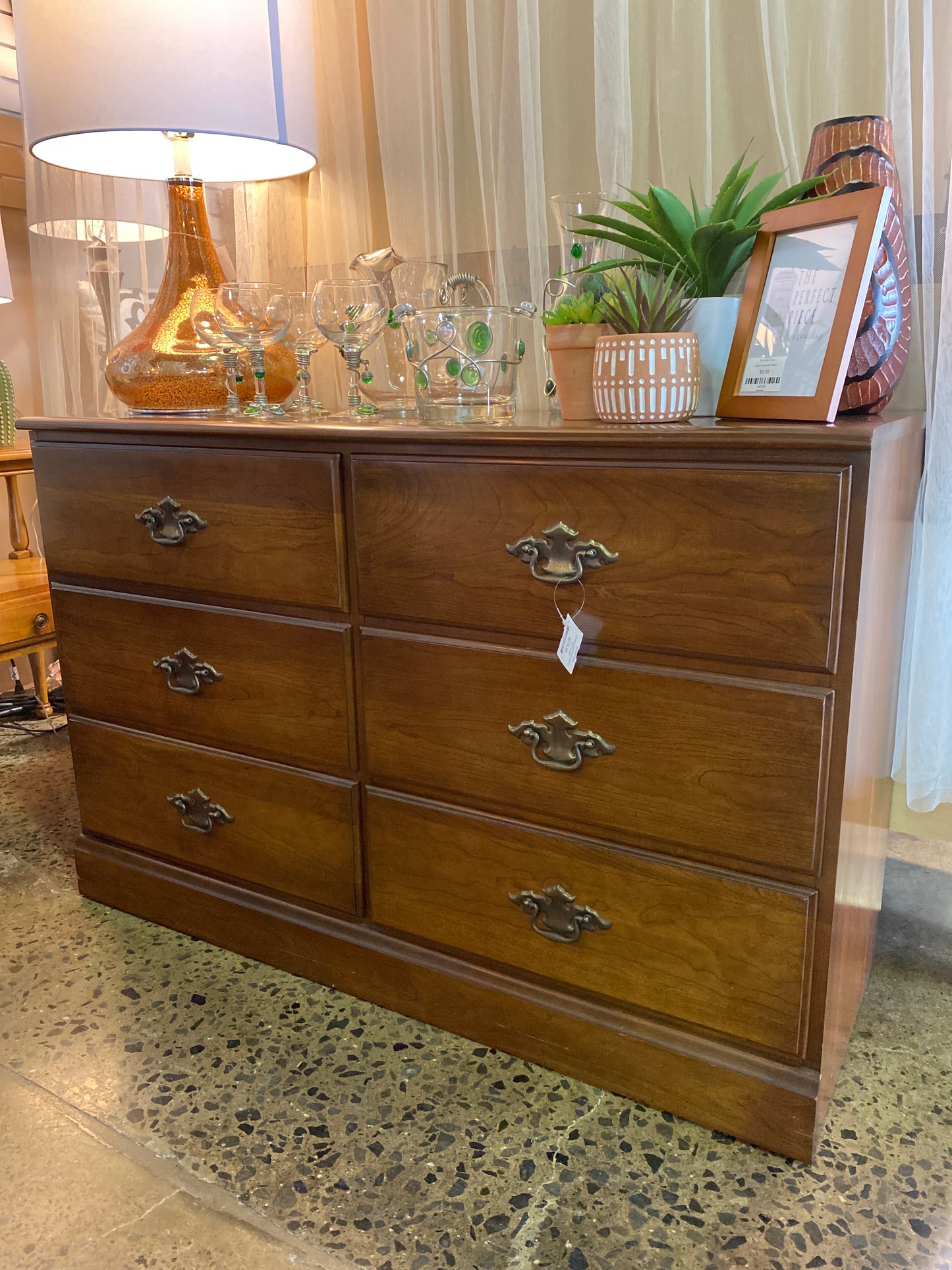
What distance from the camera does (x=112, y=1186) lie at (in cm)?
100

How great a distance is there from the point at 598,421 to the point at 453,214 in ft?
2.13

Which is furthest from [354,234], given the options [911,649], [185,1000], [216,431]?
[185,1000]

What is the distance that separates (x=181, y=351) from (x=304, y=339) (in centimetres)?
18

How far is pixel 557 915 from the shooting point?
3.59 ft

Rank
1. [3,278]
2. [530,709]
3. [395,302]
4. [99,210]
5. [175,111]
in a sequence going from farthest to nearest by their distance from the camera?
[3,278] → [99,210] → [395,302] → [175,111] → [530,709]

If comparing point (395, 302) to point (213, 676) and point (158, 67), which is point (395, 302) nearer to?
point (158, 67)

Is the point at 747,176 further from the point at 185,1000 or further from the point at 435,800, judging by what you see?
the point at 185,1000

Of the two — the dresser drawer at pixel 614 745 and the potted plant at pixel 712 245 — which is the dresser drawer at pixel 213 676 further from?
the potted plant at pixel 712 245

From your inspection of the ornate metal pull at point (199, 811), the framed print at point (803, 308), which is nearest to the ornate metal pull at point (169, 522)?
the ornate metal pull at point (199, 811)

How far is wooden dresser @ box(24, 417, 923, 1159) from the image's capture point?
0.90 m

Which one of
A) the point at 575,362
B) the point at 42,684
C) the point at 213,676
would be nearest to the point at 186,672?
the point at 213,676

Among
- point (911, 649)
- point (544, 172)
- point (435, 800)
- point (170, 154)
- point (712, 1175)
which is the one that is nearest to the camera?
point (712, 1175)

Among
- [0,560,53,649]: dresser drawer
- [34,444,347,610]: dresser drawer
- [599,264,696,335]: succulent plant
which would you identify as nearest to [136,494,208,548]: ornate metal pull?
[34,444,347,610]: dresser drawer

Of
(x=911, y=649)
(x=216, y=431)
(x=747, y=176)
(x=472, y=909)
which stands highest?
(x=747, y=176)
